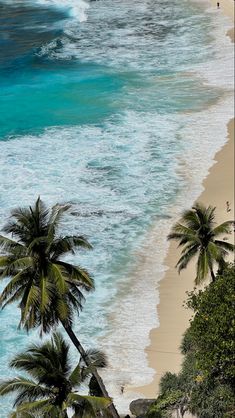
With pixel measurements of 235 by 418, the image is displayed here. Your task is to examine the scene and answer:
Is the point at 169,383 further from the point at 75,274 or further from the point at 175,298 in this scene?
the point at 175,298

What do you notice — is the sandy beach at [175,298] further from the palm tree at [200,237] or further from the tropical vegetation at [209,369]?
the tropical vegetation at [209,369]

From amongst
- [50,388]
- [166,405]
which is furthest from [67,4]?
[50,388]

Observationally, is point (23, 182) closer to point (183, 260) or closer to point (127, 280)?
point (127, 280)

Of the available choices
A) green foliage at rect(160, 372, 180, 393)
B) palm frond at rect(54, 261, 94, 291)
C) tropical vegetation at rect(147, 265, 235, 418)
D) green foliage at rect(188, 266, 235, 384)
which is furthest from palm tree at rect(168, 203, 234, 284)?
palm frond at rect(54, 261, 94, 291)

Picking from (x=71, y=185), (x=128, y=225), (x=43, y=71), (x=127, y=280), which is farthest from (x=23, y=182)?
(x=43, y=71)

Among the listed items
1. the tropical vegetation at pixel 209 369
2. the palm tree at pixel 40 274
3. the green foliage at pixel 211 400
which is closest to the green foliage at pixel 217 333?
the tropical vegetation at pixel 209 369

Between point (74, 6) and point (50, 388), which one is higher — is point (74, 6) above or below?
above
